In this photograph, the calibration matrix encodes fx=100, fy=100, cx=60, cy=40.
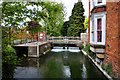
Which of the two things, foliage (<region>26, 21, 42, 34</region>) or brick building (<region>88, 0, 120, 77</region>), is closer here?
foliage (<region>26, 21, 42, 34</region>)

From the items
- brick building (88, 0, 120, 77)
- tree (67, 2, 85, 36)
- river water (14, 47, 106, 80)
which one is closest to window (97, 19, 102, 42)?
brick building (88, 0, 120, 77)

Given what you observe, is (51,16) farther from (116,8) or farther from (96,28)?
(96,28)

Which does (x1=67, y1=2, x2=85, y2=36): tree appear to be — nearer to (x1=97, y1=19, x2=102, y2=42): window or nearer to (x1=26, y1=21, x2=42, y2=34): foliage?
(x1=97, y1=19, x2=102, y2=42): window

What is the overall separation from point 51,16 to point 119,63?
4.40m

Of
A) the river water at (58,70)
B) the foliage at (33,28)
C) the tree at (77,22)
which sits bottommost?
the river water at (58,70)

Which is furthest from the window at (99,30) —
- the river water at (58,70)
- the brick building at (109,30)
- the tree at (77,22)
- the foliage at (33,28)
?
the tree at (77,22)

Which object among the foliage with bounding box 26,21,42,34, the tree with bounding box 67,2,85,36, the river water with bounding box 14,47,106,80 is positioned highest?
the tree with bounding box 67,2,85,36

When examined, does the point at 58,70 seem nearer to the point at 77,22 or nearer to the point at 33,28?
the point at 33,28

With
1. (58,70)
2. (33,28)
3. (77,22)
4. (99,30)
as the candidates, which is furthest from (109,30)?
(77,22)

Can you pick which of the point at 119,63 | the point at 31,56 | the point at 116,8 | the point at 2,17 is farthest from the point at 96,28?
the point at 31,56

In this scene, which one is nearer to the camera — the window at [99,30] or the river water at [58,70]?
the river water at [58,70]

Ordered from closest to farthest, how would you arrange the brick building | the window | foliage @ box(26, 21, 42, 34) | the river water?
foliage @ box(26, 21, 42, 34), the brick building, the river water, the window

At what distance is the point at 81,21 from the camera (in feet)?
98.9

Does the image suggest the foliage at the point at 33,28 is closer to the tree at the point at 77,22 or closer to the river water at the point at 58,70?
the river water at the point at 58,70
